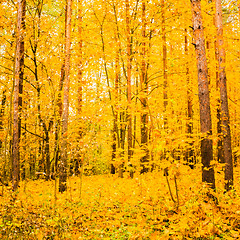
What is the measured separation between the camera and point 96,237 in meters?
4.36

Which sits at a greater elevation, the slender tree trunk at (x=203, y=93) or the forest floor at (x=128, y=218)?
the slender tree trunk at (x=203, y=93)

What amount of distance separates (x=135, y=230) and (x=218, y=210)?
2305 mm

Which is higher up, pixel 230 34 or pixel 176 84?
pixel 230 34

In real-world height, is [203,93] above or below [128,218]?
above

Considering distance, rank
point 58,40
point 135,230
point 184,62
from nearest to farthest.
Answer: point 135,230, point 58,40, point 184,62

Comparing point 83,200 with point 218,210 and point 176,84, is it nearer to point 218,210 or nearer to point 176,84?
point 218,210

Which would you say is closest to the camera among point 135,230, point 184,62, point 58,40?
point 135,230

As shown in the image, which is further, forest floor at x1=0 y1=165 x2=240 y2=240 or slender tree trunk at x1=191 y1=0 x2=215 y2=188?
slender tree trunk at x1=191 y1=0 x2=215 y2=188

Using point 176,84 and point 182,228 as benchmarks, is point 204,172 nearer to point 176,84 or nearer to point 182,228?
point 182,228

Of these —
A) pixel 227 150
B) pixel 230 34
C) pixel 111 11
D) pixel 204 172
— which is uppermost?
pixel 111 11

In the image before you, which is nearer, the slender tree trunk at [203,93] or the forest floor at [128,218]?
the forest floor at [128,218]

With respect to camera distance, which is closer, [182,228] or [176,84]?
[182,228]

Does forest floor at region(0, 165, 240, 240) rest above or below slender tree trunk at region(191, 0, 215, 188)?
below

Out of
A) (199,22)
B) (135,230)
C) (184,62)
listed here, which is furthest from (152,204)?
(184,62)
